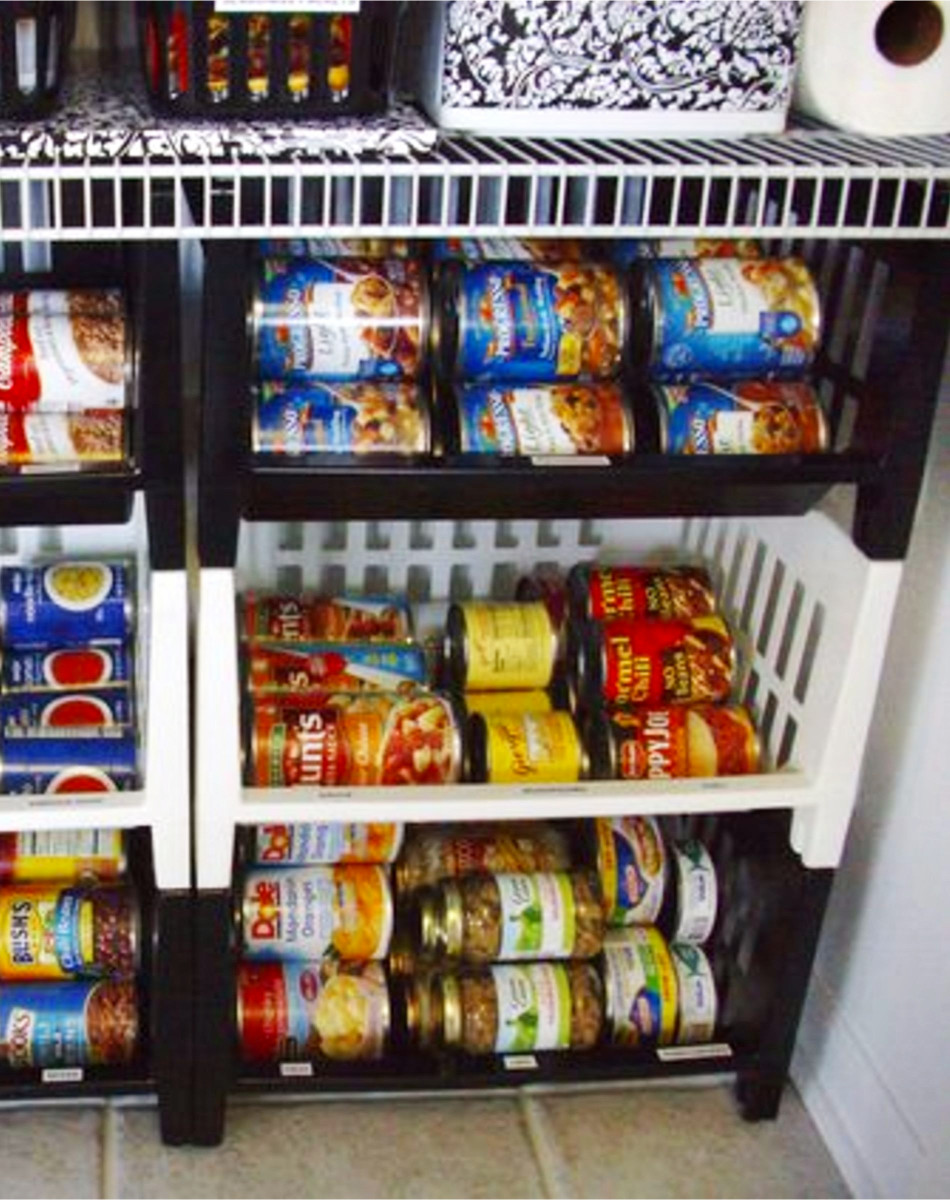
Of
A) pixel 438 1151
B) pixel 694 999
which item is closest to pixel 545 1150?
pixel 438 1151

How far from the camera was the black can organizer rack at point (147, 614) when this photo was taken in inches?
50.8

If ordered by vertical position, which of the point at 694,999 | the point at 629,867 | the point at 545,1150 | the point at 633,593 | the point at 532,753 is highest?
the point at 633,593

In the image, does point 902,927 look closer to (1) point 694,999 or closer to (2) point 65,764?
(1) point 694,999

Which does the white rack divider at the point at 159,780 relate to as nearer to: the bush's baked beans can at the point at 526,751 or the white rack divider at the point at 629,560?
the white rack divider at the point at 629,560

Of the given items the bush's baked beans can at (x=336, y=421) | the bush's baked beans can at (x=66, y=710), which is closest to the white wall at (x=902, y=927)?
the bush's baked beans can at (x=336, y=421)

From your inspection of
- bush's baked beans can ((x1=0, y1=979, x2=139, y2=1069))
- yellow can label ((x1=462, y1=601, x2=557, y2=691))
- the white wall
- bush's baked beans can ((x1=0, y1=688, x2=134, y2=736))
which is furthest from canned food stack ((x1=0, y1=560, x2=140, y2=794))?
the white wall

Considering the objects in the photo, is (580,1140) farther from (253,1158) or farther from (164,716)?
(164,716)

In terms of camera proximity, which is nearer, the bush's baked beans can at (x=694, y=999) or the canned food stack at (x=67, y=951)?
the canned food stack at (x=67, y=951)

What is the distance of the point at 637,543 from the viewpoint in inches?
A: 72.6

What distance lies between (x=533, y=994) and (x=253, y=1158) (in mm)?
317

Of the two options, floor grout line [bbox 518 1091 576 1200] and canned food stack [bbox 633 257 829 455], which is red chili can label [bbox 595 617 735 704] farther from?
floor grout line [bbox 518 1091 576 1200]

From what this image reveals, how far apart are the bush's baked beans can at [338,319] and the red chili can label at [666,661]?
0.38 m

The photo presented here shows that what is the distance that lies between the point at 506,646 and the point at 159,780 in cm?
38

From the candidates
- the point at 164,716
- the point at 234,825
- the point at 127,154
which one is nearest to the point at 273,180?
the point at 127,154
